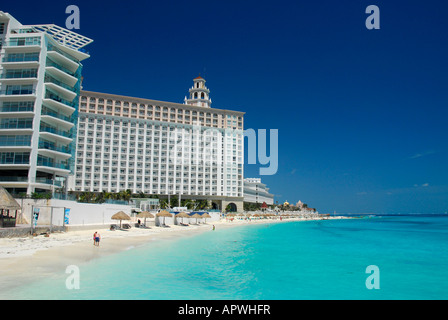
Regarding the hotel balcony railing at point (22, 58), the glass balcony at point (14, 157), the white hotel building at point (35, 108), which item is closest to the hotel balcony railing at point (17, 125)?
the white hotel building at point (35, 108)

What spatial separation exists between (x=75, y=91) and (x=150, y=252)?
3211 cm

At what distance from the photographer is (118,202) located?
47.2 m

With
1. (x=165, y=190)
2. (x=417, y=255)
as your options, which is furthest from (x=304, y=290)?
(x=165, y=190)

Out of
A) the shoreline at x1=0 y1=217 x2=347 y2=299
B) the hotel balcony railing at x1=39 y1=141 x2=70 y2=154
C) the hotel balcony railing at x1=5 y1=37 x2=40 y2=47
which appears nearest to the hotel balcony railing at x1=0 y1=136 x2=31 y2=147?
the hotel balcony railing at x1=39 y1=141 x2=70 y2=154

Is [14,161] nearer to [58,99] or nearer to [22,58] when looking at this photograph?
[58,99]

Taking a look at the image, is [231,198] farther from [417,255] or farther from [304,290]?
[304,290]

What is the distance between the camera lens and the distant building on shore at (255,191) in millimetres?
140750

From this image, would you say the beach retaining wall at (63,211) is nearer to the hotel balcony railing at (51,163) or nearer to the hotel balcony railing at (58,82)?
the hotel balcony railing at (51,163)

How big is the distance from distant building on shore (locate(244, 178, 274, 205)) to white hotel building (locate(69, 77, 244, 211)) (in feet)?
106

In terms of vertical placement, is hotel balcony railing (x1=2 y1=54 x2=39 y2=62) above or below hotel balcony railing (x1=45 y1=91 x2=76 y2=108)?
above

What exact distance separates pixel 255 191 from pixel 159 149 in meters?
61.6

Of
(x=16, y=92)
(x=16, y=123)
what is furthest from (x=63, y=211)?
(x=16, y=92)

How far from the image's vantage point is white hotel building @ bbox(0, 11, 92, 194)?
1531 inches

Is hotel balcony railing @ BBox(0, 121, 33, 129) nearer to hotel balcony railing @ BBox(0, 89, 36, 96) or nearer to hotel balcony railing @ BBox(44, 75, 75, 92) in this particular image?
hotel balcony railing @ BBox(0, 89, 36, 96)
